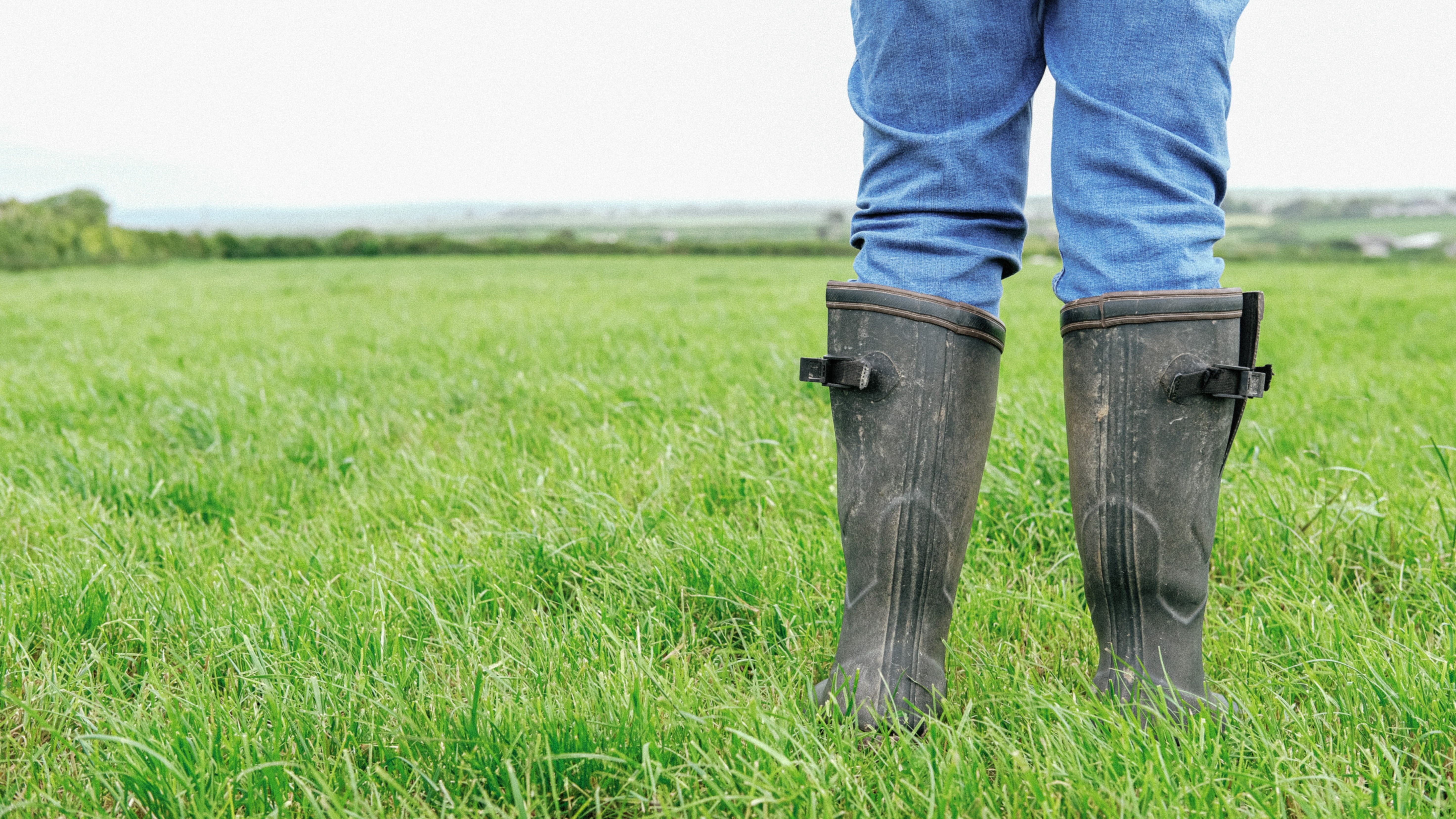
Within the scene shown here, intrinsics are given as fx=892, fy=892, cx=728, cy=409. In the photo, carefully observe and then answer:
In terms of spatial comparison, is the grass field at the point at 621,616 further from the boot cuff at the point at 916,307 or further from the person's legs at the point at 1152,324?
the boot cuff at the point at 916,307

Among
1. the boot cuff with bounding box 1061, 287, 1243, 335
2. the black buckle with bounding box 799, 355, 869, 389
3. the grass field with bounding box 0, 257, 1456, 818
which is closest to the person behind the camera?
the grass field with bounding box 0, 257, 1456, 818

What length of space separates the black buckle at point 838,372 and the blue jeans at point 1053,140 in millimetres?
154

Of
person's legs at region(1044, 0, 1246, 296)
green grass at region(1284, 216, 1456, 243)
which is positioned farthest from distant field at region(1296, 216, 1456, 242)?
person's legs at region(1044, 0, 1246, 296)

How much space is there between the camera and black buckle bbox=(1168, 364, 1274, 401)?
1.27 metres

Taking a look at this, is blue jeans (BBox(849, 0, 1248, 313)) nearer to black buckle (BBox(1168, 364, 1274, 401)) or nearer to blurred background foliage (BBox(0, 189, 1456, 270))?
black buckle (BBox(1168, 364, 1274, 401))

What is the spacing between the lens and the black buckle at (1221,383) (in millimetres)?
1268

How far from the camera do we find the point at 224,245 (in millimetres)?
40938

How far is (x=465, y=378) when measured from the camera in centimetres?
434

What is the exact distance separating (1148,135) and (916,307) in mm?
402

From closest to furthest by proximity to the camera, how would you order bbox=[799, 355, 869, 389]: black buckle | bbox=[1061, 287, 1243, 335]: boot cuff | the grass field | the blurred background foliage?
the grass field → bbox=[1061, 287, 1243, 335]: boot cuff → bbox=[799, 355, 869, 389]: black buckle → the blurred background foliage

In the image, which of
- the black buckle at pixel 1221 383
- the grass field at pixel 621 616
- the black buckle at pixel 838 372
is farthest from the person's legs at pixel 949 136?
the grass field at pixel 621 616

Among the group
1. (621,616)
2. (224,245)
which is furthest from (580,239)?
(621,616)

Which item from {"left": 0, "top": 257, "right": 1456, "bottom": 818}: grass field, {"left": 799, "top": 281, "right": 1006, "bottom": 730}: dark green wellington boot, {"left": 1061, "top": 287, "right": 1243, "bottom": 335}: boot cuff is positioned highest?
{"left": 1061, "top": 287, "right": 1243, "bottom": 335}: boot cuff

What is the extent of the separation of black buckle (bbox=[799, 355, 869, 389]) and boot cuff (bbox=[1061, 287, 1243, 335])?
36 centimetres
